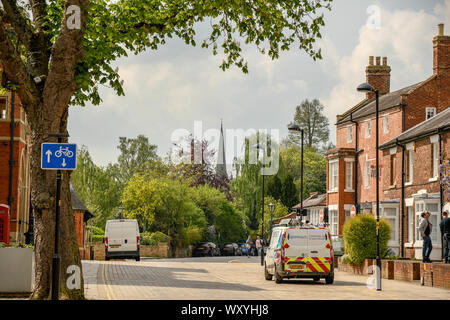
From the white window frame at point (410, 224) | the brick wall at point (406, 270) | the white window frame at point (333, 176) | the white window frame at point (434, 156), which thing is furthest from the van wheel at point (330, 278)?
the white window frame at point (333, 176)

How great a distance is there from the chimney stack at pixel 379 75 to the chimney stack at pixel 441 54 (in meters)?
8.24

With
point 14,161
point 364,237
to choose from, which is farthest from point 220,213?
point 364,237

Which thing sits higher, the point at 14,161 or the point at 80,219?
the point at 14,161

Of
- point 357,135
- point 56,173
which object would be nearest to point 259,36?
point 56,173

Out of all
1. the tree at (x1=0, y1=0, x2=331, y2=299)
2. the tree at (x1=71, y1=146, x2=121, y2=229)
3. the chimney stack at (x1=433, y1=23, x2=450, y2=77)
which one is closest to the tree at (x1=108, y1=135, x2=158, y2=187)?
the tree at (x1=71, y1=146, x2=121, y2=229)

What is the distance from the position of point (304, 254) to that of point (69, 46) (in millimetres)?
11774

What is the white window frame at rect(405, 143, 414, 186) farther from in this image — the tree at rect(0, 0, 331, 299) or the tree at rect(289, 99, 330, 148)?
the tree at rect(289, 99, 330, 148)

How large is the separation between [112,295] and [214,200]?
5789cm

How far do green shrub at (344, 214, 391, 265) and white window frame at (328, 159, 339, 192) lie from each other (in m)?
22.0

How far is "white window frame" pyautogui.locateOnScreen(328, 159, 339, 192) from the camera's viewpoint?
53.3 m

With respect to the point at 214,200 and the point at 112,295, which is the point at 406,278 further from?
the point at 214,200

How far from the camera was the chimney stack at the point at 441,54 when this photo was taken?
1802 inches

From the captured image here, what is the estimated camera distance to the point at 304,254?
79.0 feet

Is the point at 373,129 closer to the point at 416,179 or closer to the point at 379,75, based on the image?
the point at 379,75
